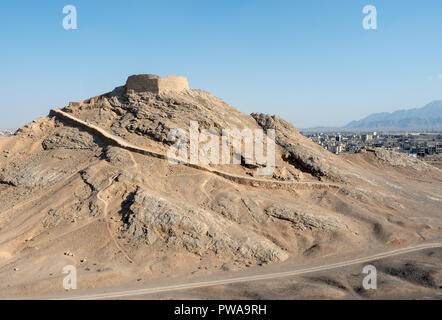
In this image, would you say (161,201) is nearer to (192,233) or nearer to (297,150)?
(192,233)

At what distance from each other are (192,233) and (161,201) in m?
2.74

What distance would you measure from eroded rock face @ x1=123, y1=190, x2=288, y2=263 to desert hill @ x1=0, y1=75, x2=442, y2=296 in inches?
2.3

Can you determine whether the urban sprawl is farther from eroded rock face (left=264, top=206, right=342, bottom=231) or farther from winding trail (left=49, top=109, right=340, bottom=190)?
eroded rock face (left=264, top=206, right=342, bottom=231)

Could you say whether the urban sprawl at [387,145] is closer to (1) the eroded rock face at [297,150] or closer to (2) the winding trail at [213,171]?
(1) the eroded rock face at [297,150]

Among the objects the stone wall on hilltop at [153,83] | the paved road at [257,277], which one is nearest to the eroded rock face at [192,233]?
the paved road at [257,277]

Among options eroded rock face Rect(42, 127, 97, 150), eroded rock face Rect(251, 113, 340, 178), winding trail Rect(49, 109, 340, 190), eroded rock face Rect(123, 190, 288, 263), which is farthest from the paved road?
eroded rock face Rect(42, 127, 97, 150)

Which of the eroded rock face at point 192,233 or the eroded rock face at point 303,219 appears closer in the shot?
the eroded rock face at point 192,233

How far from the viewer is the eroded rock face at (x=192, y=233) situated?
1755cm

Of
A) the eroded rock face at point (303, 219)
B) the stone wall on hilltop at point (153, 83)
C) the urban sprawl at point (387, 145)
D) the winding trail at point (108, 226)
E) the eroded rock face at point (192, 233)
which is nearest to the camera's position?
the winding trail at point (108, 226)

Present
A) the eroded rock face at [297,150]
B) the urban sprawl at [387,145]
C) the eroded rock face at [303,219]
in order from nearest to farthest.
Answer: the eroded rock face at [303,219] → the eroded rock face at [297,150] → the urban sprawl at [387,145]

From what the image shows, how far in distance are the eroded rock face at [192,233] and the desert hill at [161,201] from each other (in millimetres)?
58

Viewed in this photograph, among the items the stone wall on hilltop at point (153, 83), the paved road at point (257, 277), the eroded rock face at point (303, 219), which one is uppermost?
the stone wall on hilltop at point (153, 83)

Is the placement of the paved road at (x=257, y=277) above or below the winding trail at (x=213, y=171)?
below
